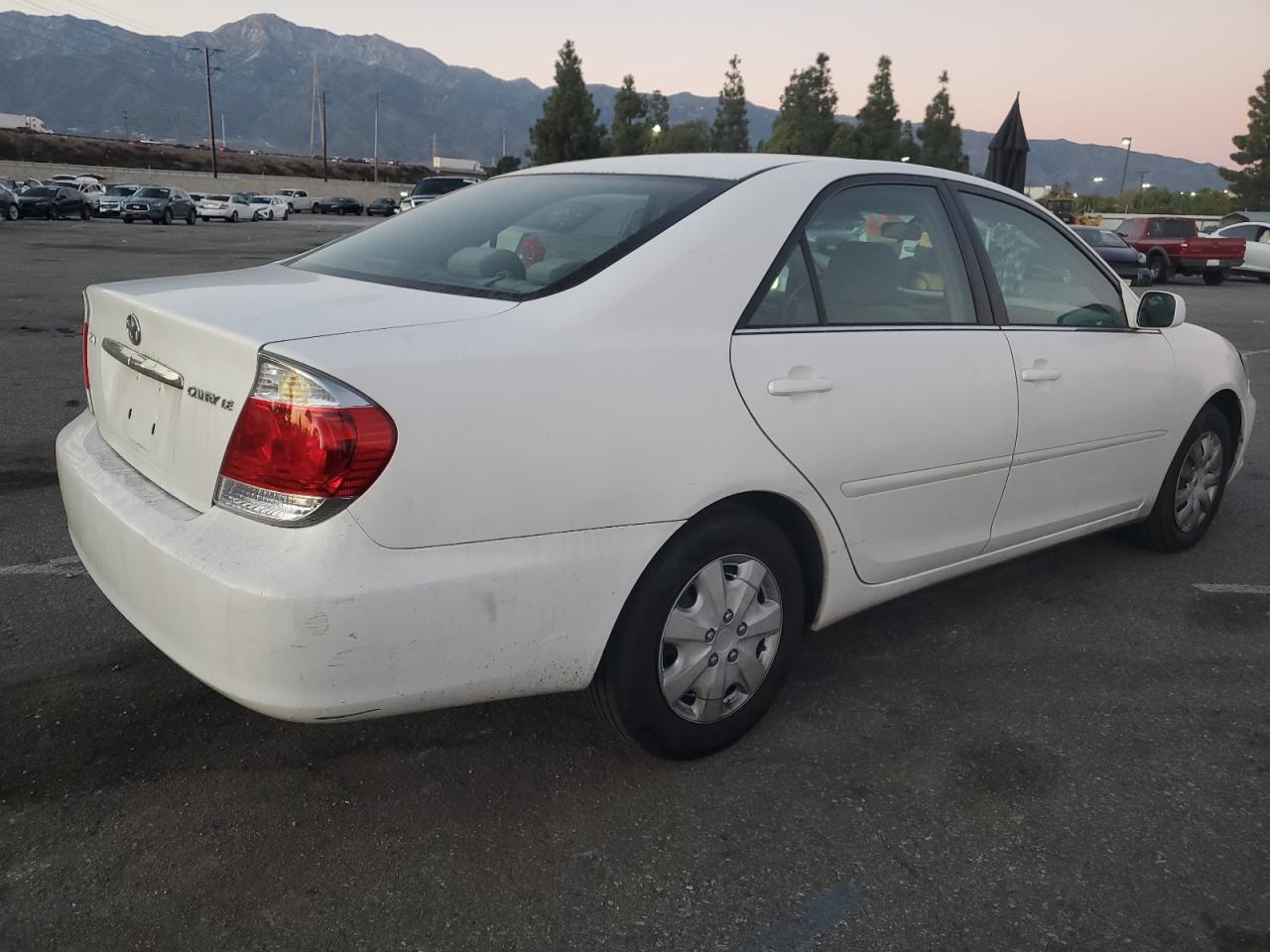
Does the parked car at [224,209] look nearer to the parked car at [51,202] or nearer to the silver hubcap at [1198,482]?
the parked car at [51,202]

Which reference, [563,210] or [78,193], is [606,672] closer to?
[563,210]

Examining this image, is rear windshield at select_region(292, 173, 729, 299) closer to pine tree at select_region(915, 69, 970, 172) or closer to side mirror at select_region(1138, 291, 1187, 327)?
side mirror at select_region(1138, 291, 1187, 327)

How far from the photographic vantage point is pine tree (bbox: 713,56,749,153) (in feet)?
348

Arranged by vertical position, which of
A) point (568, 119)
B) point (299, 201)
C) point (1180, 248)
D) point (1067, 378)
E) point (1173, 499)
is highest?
point (568, 119)

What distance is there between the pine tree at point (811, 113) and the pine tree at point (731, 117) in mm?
23130

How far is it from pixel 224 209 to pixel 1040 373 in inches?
1860

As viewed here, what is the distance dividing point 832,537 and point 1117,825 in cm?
98

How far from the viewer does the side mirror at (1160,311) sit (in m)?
3.96

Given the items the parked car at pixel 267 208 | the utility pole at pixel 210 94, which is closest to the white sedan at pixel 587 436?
the parked car at pixel 267 208

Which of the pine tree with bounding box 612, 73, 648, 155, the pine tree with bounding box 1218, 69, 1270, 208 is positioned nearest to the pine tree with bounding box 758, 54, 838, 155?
the pine tree with bounding box 612, 73, 648, 155

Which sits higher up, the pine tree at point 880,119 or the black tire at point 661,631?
the pine tree at point 880,119

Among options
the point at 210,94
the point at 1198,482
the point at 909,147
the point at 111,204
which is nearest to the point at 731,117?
the point at 909,147

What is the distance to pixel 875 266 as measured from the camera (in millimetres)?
3133

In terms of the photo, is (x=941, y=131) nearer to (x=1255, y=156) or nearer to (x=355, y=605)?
(x=1255, y=156)
